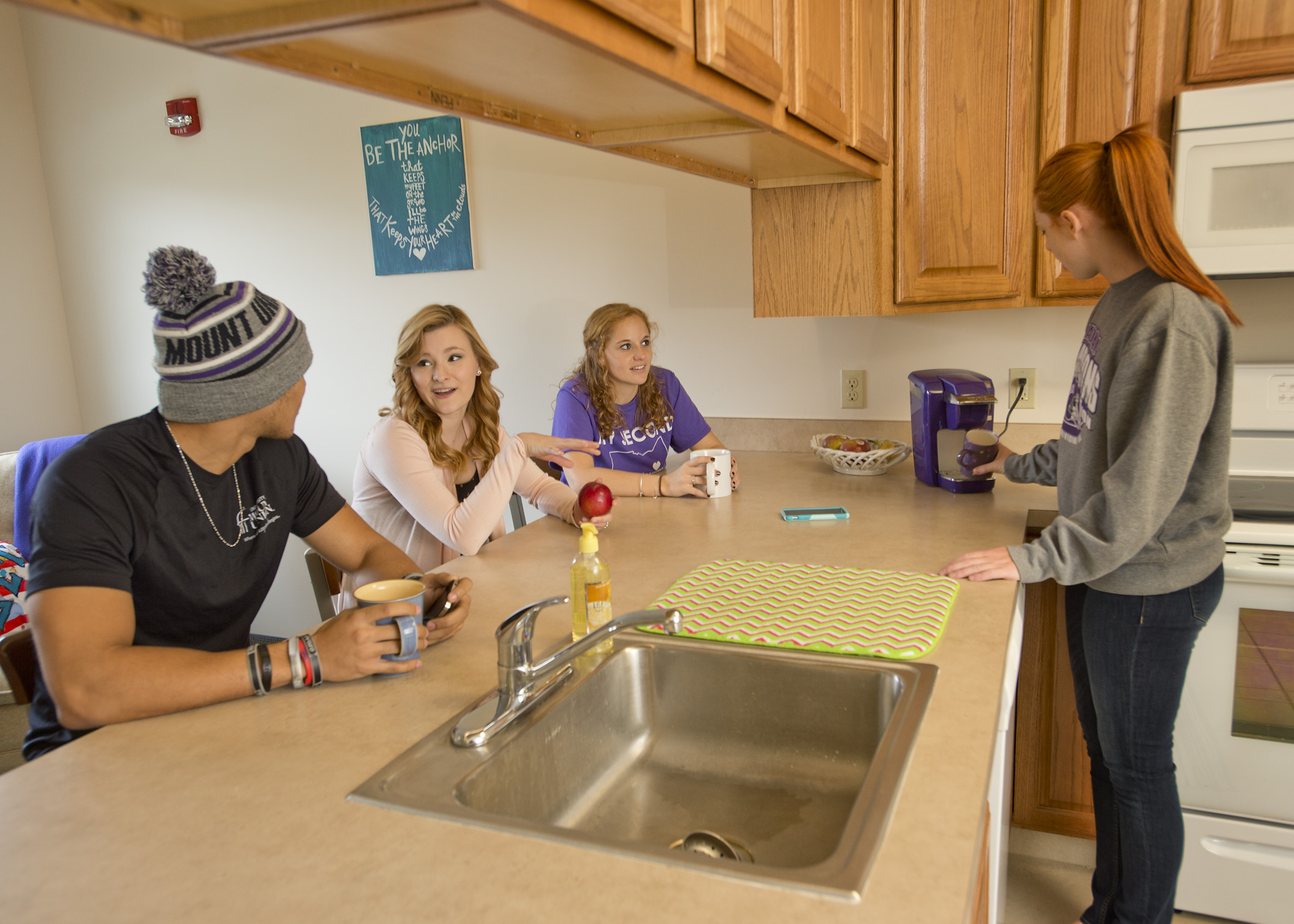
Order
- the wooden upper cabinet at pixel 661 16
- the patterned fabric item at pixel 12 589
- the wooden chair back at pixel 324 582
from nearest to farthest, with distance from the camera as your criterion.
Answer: the wooden upper cabinet at pixel 661 16, the wooden chair back at pixel 324 582, the patterned fabric item at pixel 12 589

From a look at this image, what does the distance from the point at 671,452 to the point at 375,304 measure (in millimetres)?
1338

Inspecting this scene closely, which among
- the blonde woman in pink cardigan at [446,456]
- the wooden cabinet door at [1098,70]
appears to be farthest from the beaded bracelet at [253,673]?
the wooden cabinet door at [1098,70]

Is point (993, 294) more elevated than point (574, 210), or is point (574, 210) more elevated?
point (574, 210)

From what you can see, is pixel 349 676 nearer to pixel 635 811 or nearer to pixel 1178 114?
pixel 635 811

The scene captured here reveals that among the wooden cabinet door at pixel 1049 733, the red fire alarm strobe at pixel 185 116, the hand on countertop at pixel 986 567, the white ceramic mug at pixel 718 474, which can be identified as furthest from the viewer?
the red fire alarm strobe at pixel 185 116

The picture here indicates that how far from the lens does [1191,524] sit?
4.87 ft

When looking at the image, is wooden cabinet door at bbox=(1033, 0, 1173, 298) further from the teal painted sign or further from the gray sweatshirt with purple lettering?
the teal painted sign

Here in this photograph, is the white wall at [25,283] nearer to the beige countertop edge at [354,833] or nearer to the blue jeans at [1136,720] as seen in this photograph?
the beige countertop edge at [354,833]

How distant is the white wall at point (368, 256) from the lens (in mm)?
2777

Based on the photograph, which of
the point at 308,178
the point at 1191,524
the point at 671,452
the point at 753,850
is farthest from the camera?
the point at 308,178

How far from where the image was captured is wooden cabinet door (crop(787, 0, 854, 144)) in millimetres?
1581

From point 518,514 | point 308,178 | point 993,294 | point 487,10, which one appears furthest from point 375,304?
point 487,10

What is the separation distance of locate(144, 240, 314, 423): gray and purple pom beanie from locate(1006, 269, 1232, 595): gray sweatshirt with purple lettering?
1.23 meters

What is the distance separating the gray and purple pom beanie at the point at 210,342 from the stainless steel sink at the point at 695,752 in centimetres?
58
